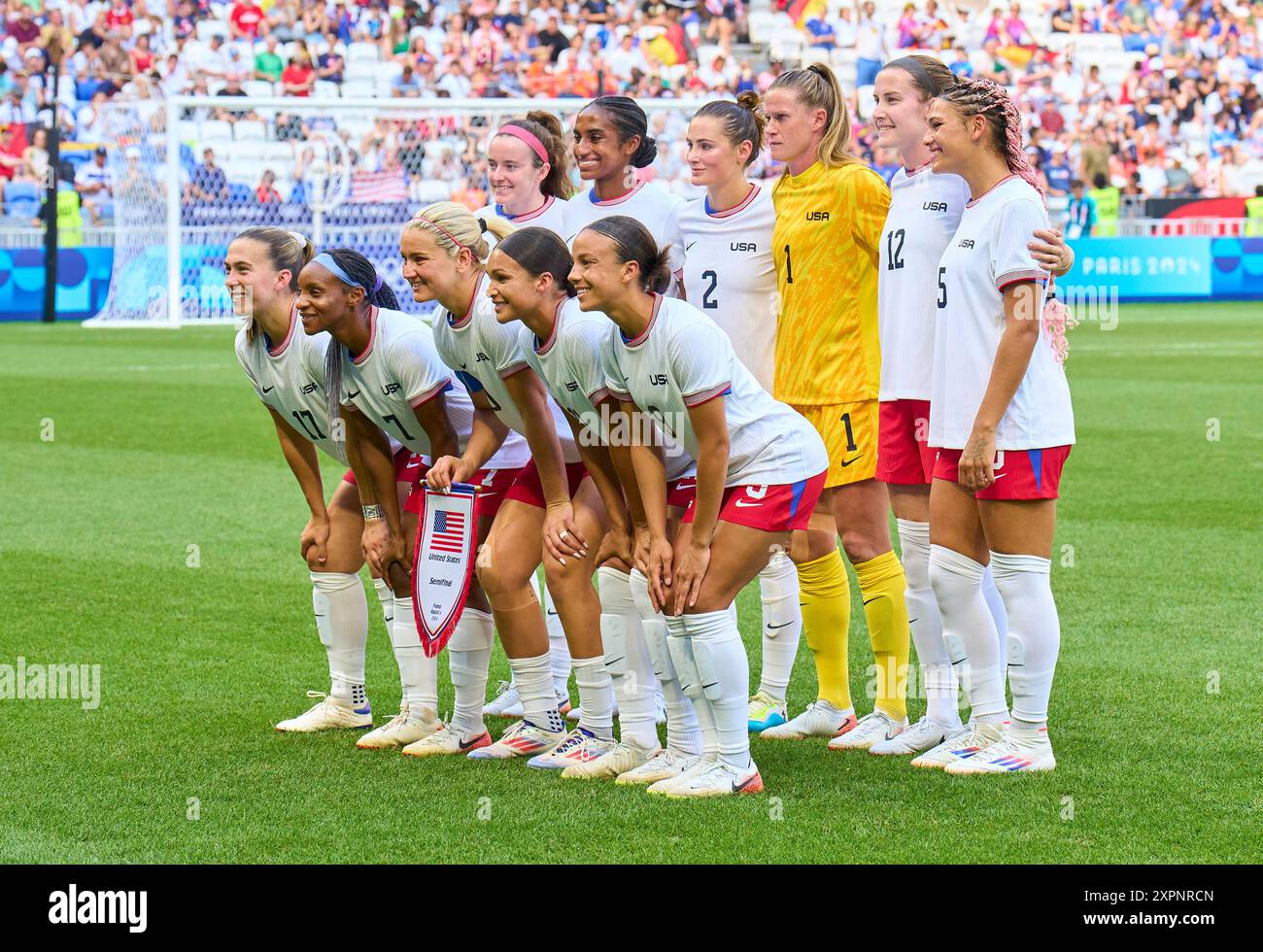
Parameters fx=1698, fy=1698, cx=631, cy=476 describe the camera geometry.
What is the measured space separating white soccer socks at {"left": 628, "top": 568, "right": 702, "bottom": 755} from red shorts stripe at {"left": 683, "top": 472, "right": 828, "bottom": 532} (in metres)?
0.34

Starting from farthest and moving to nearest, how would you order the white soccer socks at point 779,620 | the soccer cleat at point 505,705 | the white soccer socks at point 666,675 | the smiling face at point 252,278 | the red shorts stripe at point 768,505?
1. the soccer cleat at point 505,705
2. the white soccer socks at point 779,620
3. the smiling face at point 252,278
4. the white soccer socks at point 666,675
5. the red shorts stripe at point 768,505

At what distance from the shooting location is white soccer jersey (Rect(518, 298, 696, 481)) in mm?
4926

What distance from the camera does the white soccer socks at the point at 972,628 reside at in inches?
207

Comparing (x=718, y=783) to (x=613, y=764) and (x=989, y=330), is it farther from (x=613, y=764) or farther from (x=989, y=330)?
(x=989, y=330)

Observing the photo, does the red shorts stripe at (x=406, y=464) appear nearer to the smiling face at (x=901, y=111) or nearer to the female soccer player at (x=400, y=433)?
the female soccer player at (x=400, y=433)

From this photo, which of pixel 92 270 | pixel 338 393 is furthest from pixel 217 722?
pixel 92 270

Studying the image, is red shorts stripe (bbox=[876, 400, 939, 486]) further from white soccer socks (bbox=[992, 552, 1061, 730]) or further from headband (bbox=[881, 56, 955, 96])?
headband (bbox=[881, 56, 955, 96])

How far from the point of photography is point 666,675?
204 inches

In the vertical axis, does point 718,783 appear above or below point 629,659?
below

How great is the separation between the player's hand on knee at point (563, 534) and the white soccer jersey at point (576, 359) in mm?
328

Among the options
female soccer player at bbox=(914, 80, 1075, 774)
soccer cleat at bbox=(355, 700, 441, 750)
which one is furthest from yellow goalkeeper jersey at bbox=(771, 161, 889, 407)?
soccer cleat at bbox=(355, 700, 441, 750)

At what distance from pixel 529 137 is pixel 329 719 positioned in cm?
215

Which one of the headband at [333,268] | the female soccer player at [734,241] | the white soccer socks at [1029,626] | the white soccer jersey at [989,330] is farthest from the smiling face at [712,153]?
the white soccer socks at [1029,626]


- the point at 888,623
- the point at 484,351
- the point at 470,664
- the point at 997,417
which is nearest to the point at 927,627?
the point at 888,623
